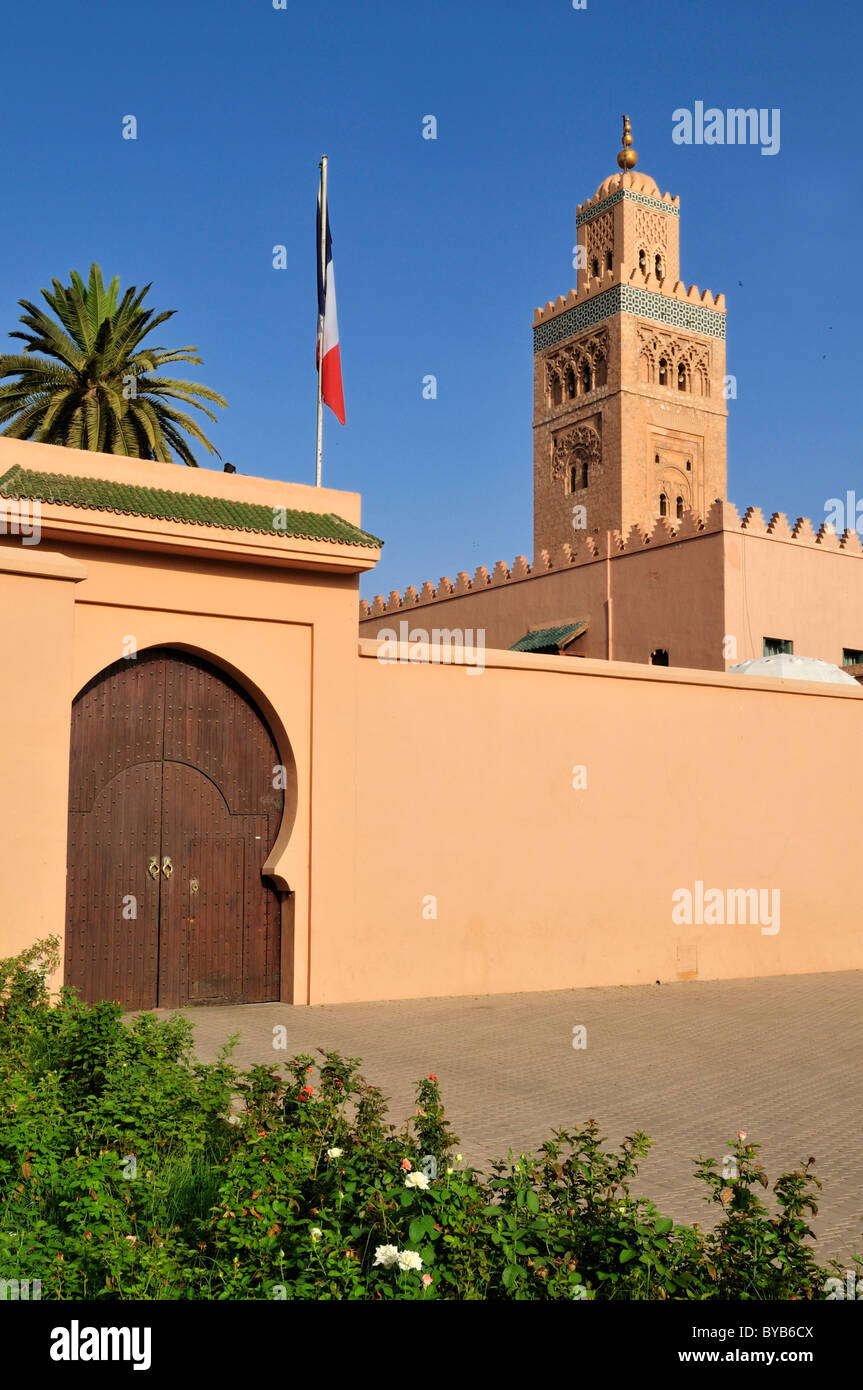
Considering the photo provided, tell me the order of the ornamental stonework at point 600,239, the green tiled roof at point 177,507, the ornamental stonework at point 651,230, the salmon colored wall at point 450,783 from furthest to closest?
the ornamental stonework at point 600,239, the ornamental stonework at point 651,230, the green tiled roof at point 177,507, the salmon colored wall at point 450,783

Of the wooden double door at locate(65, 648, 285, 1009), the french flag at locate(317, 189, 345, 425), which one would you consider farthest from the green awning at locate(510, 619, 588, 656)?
the wooden double door at locate(65, 648, 285, 1009)

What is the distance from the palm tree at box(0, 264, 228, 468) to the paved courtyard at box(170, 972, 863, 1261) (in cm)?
1458

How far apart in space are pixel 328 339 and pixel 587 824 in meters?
6.61

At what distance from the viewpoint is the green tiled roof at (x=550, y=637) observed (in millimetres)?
26672

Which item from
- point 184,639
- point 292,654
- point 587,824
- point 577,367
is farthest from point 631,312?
point 184,639

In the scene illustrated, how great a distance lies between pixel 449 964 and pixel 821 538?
16.8 metres

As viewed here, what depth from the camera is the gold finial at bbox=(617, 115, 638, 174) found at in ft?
134

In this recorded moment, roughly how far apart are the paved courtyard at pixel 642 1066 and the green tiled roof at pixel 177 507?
182 inches

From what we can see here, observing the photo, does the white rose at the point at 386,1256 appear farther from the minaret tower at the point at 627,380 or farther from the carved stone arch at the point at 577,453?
the carved stone arch at the point at 577,453

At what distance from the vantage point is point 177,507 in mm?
10867

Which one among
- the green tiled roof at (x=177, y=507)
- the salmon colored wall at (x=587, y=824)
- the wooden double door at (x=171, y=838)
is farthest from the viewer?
the salmon colored wall at (x=587, y=824)

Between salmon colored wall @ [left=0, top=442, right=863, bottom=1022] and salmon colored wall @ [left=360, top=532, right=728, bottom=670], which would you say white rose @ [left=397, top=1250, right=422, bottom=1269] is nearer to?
salmon colored wall @ [left=0, top=442, right=863, bottom=1022]

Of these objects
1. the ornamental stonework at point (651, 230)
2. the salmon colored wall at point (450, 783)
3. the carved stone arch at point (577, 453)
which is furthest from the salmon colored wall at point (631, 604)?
the ornamental stonework at point (651, 230)

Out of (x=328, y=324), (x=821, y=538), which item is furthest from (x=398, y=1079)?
(x=821, y=538)
